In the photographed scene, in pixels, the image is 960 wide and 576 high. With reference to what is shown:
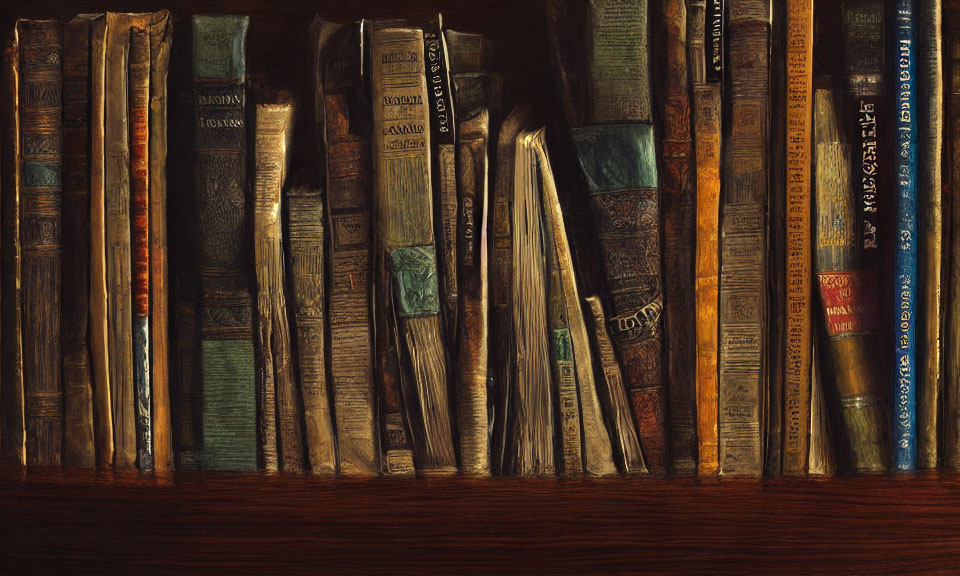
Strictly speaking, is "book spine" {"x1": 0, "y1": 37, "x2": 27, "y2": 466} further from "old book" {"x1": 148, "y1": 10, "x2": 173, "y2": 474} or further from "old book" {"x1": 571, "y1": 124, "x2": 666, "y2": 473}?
"old book" {"x1": 571, "y1": 124, "x2": 666, "y2": 473}

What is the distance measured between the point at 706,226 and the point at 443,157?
0.23 m

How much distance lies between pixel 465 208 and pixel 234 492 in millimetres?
322

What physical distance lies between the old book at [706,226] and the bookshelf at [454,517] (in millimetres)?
56

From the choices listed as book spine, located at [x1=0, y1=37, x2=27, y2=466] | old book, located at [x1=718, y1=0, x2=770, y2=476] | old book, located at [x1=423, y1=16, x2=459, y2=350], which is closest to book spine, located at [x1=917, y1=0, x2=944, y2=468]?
old book, located at [x1=718, y1=0, x2=770, y2=476]

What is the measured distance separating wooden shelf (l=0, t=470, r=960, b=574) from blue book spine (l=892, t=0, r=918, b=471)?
108 mm

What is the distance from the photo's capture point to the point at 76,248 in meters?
0.73

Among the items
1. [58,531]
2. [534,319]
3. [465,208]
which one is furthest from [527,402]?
[58,531]

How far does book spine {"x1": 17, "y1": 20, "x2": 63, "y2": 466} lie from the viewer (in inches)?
28.6

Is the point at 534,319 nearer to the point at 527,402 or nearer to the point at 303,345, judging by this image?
the point at 527,402

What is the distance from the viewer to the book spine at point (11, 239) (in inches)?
28.8

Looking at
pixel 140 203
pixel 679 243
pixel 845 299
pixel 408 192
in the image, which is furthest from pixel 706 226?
pixel 140 203

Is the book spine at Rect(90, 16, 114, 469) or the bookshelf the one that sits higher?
the book spine at Rect(90, 16, 114, 469)

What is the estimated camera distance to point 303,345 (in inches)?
28.6

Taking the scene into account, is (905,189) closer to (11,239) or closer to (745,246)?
(745,246)
